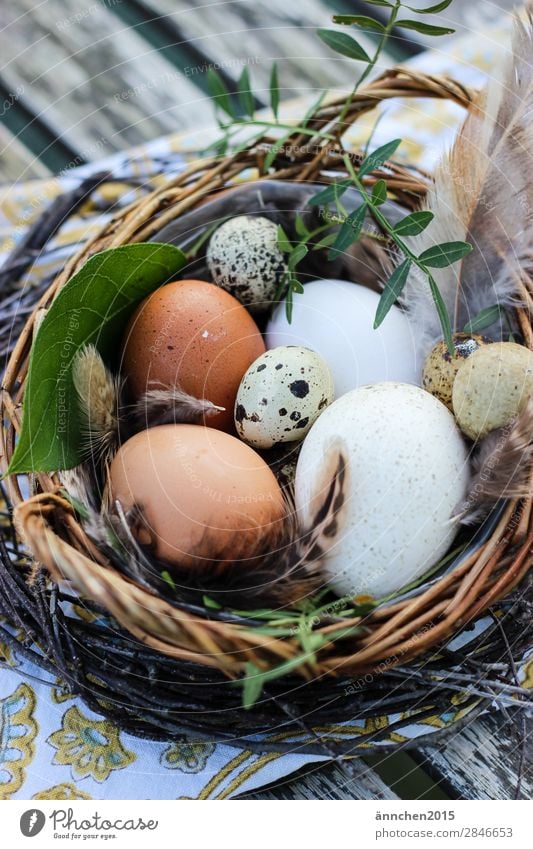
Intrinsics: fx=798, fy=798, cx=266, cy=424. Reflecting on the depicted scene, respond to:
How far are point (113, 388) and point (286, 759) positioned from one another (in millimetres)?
264

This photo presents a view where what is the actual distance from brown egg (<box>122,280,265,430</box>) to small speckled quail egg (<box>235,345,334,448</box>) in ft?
0.08

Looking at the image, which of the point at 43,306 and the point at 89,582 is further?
the point at 43,306

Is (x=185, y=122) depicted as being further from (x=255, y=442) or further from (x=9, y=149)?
(x=255, y=442)

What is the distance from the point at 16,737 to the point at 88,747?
0.05 metres

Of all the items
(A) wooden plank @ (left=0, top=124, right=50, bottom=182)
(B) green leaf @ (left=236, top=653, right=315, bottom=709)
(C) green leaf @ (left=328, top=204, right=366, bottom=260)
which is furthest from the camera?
(A) wooden plank @ (left=0, top=124, right=50, bottom=182)

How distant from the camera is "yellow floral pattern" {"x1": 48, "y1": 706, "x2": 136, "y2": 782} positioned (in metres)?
0.50

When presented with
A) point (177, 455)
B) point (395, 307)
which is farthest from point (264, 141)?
point (177, 455)

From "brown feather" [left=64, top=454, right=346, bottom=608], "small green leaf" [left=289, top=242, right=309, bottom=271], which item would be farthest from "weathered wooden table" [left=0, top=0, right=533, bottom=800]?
"brown feather" [left=64, top=454, right=346, bottom=608]

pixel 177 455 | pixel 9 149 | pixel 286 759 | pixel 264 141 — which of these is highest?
pixel 264 141

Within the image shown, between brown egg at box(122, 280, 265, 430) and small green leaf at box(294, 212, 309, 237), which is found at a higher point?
small green leaf at box(294, 212, 309, 237)

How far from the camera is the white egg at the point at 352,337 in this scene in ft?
1.80

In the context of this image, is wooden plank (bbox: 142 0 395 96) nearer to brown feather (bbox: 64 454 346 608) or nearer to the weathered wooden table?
the weathered wooden table

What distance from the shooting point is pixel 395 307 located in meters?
0.56

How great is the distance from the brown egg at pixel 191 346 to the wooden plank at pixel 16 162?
34 centimetres
